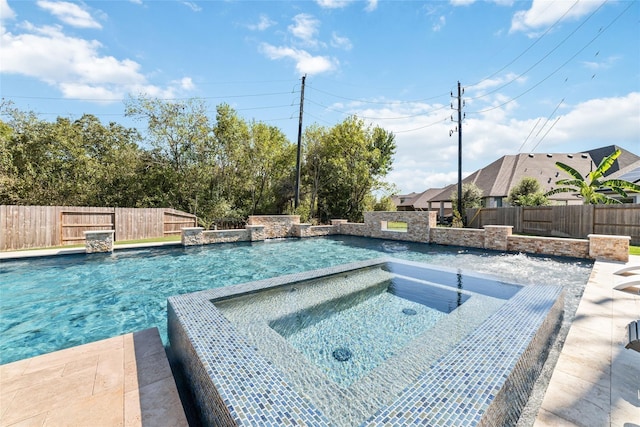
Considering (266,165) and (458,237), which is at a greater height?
(266,165)

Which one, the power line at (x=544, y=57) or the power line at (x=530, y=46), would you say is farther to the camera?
the power line at (x=530, y=46)

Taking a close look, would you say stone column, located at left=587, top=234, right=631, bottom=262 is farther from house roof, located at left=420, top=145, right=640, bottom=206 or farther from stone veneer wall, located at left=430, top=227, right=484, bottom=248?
house roof, located at left=420, top=145, right=640, bottom=206

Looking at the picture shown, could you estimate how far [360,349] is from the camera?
3.25 m

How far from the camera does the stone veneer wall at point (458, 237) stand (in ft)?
36.5

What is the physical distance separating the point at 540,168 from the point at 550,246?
16.7m

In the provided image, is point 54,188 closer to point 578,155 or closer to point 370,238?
point 370,238

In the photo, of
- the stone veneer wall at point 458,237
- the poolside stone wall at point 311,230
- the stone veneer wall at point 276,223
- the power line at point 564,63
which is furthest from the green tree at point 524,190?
the stone veneer wall at point 276,223

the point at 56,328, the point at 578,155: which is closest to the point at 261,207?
the point at 56,328

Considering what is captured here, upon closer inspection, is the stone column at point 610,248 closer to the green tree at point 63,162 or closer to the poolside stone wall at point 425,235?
the poolside stone wall at point 425,235

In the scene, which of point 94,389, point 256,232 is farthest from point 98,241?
point 94,389

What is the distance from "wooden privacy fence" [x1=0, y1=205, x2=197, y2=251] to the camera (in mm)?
9453

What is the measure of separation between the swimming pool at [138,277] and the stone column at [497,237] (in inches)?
30.3

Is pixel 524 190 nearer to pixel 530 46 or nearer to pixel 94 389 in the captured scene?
pixel 530 46

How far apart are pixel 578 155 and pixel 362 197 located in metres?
19.7
